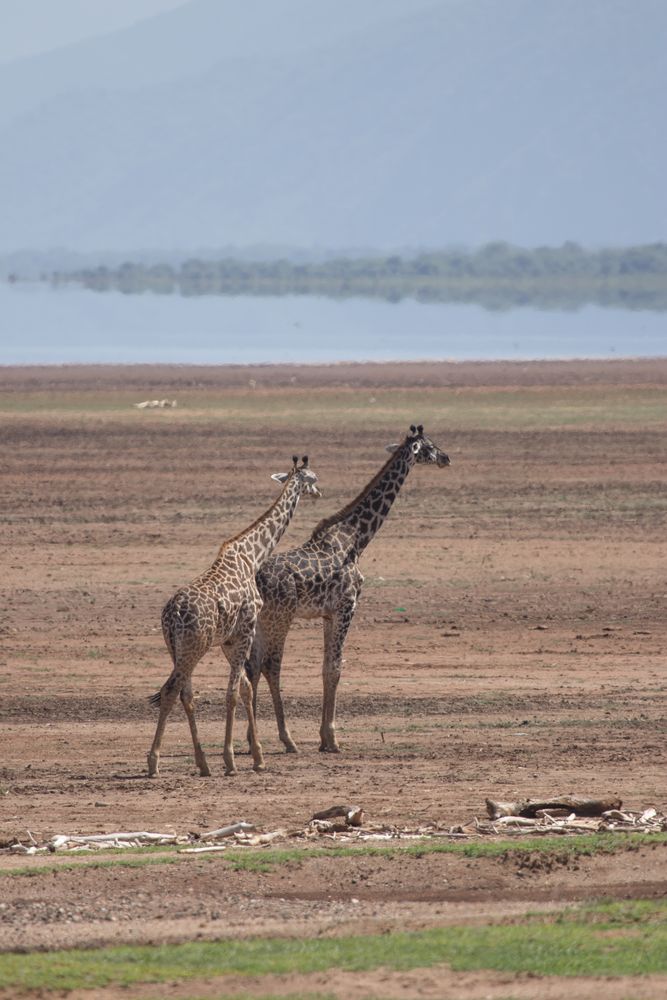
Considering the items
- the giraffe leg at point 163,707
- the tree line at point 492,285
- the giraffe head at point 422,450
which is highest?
the tree line at point 492,285

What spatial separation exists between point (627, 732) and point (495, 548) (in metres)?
10.4

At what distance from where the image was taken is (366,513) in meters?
16.2

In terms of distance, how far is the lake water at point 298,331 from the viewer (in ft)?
233

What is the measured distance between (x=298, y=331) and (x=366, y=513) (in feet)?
263

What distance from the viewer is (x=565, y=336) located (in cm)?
8781

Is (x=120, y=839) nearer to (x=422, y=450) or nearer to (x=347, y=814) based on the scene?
(x=347, y=814)

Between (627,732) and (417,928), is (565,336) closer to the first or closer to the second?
(627,732)

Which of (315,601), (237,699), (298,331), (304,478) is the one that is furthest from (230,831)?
(298,331)

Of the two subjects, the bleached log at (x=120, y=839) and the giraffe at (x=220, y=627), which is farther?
the giraffe at (x=220, y=627)

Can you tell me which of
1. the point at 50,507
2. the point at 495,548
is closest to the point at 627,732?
the point at 495,548

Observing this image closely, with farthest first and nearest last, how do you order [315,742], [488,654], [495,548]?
1. [495,548]
2. [488,654]
3. [315,742]

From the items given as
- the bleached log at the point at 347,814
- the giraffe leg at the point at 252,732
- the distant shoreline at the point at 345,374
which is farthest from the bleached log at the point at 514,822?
the distant shoreline at the point at 345,374

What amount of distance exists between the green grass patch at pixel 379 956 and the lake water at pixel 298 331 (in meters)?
56.3

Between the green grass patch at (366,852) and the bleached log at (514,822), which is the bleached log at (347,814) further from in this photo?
the bleached log at (514,822)
